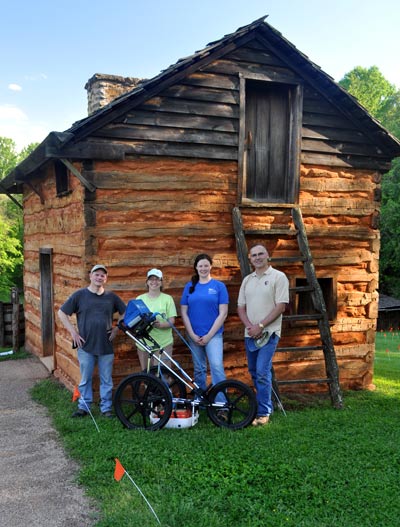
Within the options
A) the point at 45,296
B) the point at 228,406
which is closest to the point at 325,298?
the point at 228,406

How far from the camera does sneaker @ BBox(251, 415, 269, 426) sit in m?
5.99

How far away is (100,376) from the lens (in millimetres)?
6375

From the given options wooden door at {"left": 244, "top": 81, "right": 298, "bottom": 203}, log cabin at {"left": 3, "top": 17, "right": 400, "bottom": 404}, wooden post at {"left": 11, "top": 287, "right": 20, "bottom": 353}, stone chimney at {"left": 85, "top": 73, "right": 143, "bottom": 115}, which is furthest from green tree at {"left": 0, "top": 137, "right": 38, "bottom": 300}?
wooden door at {"left": 244, "top": 81, "right": 298, "bottom": 203}

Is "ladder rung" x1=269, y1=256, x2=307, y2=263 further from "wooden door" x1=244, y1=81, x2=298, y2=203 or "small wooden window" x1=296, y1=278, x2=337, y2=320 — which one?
"wooden door" x1=244, y1=81, x2=298, y2=203

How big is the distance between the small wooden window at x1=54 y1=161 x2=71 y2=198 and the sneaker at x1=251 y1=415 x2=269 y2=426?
446 cm

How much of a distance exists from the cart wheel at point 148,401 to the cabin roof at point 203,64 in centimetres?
307

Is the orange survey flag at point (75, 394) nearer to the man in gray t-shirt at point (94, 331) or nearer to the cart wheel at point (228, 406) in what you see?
the man in gray t-shirt at point (94, 331)

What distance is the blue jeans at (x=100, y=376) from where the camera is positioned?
630cm

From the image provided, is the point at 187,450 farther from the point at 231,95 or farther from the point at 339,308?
the point at 231,95

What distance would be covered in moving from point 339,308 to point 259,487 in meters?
4.47

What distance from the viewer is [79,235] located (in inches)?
281

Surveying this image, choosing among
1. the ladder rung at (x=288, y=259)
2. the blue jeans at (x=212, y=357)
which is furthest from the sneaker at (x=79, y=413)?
the ladder rung at (x=288, y=259)

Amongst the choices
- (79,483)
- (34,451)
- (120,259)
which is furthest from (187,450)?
(120,259)

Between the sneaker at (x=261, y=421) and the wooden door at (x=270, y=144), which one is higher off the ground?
the wooden door at (x=270, y=144)
